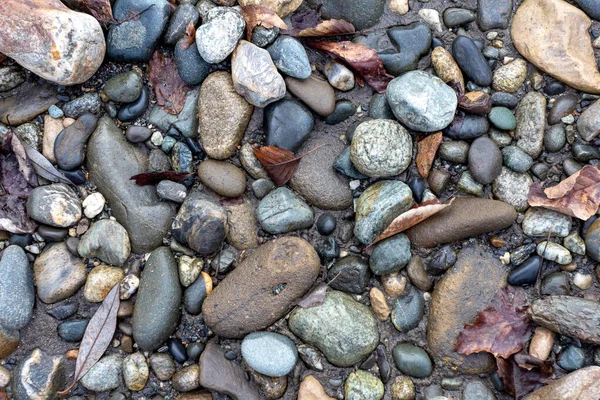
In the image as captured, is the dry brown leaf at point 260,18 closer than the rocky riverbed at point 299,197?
No

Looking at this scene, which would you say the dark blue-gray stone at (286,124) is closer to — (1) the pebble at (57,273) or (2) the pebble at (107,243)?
(2) the pebble at (107,243)

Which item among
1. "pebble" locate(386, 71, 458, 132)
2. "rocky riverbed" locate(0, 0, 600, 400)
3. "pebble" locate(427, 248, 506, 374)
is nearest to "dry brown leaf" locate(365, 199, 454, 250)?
"rocky riverbed" locate(0, 0, 600, 400)

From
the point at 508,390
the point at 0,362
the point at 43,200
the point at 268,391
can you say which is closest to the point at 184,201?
the point at 43,200

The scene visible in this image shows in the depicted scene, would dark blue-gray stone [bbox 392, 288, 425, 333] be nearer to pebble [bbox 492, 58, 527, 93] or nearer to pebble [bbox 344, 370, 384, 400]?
pebble [bbox 344, 370, 384, 400]

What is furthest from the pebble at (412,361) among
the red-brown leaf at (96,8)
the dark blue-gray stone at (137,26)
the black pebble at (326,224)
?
the red-brown leaf at (96,8)

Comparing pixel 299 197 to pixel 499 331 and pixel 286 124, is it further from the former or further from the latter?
pixel 499 331
